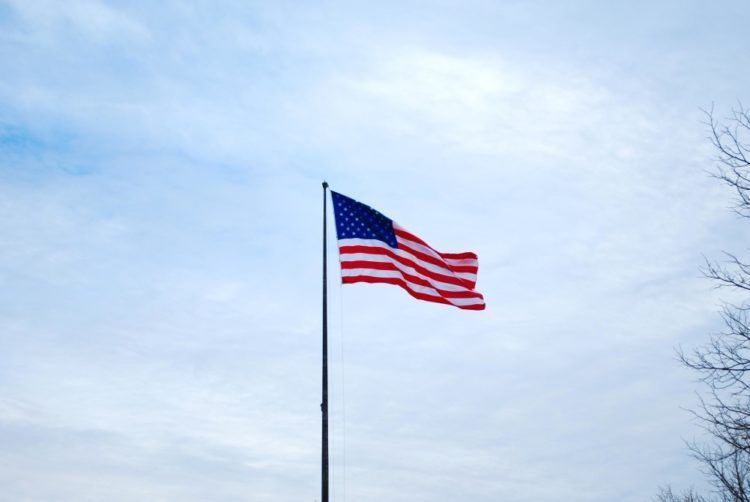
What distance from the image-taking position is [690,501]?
4025 centimetres

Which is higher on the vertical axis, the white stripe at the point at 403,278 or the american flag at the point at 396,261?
the american flag at the point at 396,261

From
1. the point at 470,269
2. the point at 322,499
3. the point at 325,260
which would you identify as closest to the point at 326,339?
the point at 325,260

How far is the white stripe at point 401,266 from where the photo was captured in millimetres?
19672

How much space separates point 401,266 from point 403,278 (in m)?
0.34

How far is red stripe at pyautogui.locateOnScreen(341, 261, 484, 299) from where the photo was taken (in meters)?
19.6

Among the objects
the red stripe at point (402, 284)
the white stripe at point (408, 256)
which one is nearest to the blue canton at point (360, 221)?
the white stripe at point (408, 256)

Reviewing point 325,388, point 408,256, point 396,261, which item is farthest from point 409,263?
point 325,388

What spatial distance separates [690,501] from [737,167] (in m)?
29.6

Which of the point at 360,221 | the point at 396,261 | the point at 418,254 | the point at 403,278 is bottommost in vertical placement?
the point at 403,278

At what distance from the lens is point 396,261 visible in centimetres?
2023

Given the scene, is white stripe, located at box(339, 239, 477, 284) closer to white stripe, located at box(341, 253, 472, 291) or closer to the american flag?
the american flag

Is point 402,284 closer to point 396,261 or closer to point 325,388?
point 396,261

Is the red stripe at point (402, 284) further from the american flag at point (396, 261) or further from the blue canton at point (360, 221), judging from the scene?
the blue canton at point (360, 221)

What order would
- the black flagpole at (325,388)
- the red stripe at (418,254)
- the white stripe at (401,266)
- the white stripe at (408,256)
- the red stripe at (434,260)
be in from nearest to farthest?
the black flagpole at (325,388) → the white stripe at (401,266) → the red stripe at (418,254) → the white stripe at (408,256) → the red stripe at (434,260)
